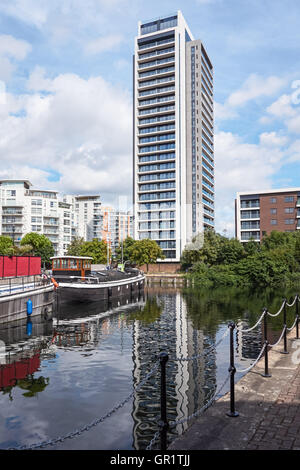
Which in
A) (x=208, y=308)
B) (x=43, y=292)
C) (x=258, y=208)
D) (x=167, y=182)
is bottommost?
(x=208, y=308)

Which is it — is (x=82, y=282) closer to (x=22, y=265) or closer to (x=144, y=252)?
(x=22, y=265)

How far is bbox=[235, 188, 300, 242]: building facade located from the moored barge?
61.5 metres

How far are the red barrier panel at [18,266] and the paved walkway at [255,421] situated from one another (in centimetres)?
2343

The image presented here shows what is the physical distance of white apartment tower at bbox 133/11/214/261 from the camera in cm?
9262

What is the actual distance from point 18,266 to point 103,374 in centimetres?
1970

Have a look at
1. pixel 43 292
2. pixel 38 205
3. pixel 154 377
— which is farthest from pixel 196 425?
pixel 38 205

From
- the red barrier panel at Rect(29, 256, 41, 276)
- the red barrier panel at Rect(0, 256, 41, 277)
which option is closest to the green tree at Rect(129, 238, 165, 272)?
the red barrier panel at Rect(29, 256, 41, 276)

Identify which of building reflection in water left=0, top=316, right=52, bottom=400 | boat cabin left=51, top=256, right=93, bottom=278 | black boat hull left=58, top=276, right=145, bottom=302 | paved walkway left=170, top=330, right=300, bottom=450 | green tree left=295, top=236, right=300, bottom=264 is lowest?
building reflection in water left=0, top=316, right=52, bottom=400

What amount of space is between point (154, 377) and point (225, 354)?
14.9 feet

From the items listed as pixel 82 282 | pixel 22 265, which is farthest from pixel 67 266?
pixel 22 265

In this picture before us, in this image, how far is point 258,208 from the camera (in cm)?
9819

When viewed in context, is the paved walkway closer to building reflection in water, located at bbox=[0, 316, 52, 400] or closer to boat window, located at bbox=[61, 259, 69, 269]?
building reflection in water, located at bbox=[0, 316, 52, 400]
